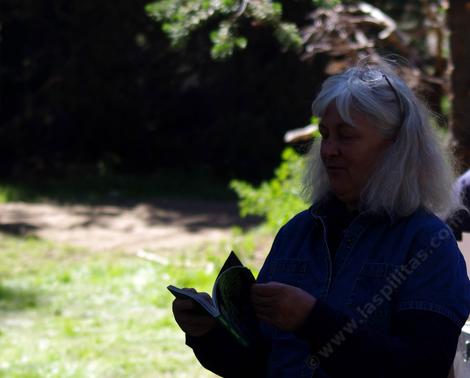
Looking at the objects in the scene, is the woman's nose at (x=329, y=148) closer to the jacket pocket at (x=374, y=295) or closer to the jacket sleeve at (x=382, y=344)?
the jacket pocket at (x=374, y=295)

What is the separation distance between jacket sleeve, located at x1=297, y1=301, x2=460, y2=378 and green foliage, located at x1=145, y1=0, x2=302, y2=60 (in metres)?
2.87

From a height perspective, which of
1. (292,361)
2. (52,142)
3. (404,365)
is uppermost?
(404,365)

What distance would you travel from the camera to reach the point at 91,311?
6.61 m

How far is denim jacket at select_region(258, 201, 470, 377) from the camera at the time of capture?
194cm

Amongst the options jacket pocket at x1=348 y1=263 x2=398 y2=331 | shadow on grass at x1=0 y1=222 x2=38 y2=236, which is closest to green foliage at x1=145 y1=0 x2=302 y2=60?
jacket pocket at x1=348 y1=263 x2=398 y2=331

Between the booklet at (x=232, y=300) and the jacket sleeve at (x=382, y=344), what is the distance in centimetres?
21

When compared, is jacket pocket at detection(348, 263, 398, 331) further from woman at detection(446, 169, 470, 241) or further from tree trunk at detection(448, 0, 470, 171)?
tree trunk at detection(448, 0, 470, 171)

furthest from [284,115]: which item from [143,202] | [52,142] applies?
[52,142]

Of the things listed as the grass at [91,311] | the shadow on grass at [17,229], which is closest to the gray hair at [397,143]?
the grass at [91,311]

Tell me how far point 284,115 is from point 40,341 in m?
7.93

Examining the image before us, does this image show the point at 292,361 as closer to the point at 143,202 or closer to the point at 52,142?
the point at 143,202

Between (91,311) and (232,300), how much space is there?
4.67 meters

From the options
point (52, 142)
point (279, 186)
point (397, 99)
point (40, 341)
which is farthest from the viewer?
point (52, 142)

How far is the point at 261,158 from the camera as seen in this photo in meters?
13.1
